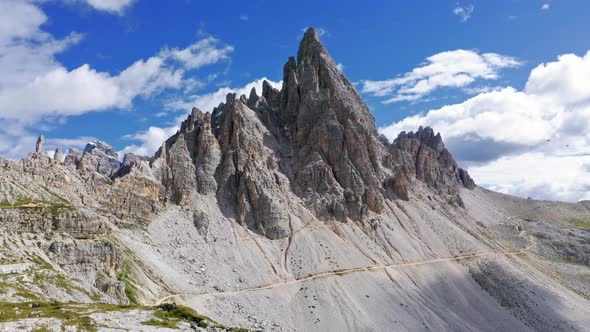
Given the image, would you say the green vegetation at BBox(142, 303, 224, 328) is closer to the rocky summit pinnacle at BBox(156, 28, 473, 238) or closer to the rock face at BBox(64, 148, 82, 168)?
the rocky summit pinnacle at BBox(156, 28, 473, 238)

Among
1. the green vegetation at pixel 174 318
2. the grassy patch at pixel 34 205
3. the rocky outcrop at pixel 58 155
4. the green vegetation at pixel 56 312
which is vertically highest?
the rocky outcrop at pixel 58 155

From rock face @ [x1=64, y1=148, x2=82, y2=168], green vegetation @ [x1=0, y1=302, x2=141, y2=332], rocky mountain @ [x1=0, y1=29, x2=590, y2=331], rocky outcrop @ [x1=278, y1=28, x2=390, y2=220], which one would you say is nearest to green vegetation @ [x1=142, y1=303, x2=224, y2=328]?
rocky mountain @ [x1=0, y1=29, x2=590, y2=331]

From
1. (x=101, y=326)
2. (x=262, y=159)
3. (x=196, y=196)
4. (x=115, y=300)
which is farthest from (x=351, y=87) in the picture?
(x=101, y=326)

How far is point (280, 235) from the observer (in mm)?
128250

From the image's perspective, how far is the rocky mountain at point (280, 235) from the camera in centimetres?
7962

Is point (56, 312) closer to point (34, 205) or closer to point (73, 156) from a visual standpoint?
point (34, 205)

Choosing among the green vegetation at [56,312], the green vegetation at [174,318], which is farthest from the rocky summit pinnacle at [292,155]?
the green vegetation at [56,312]

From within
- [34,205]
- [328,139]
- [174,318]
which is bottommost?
[174,318]

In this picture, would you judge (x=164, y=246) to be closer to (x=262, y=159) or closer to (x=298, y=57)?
(x=262, y=159)

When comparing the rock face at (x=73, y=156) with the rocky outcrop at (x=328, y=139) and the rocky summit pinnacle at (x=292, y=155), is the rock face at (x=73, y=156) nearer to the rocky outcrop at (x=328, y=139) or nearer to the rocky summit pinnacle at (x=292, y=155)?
the rocky summit pinnacle at (x=292, y=155)

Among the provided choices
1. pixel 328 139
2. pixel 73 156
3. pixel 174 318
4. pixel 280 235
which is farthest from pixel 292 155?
pixel 174 318

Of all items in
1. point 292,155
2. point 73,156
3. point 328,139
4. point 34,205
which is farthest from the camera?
point 328,139

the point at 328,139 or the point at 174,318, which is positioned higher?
the point at 328,139

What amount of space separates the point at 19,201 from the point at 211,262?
4293 cm
